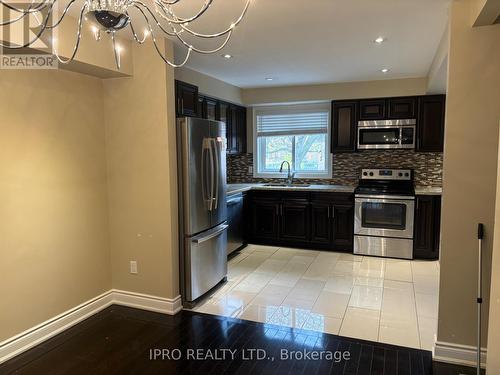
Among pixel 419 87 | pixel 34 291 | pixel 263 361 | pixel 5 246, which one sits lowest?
pixel 263 361

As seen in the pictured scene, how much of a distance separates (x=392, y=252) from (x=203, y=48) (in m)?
3.54

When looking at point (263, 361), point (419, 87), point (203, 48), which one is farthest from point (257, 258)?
point (419, 87)

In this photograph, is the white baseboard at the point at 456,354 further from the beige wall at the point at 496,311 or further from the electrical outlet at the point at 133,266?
the electrical outlet at the point at 133,266

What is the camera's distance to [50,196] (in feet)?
9.44

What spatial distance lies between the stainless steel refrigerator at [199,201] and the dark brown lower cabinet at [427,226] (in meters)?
2.68

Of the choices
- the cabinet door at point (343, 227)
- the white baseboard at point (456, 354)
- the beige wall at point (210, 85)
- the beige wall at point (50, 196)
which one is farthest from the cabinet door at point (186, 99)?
the white baseboard at point (456, 354)

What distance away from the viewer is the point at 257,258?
496 centimetres

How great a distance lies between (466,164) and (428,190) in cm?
263

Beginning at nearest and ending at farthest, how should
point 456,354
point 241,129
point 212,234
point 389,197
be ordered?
point 456,354 < point 212,234 < point 389,197 < point 241,129

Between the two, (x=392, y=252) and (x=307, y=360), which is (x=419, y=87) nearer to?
(x=392, y=252)

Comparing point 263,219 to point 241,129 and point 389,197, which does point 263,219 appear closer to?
point 241,129
